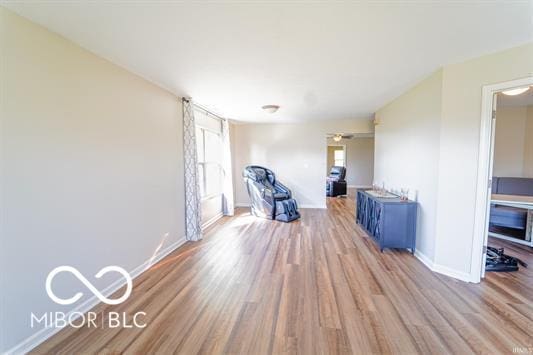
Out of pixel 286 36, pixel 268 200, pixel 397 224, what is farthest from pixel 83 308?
pixel 397 224

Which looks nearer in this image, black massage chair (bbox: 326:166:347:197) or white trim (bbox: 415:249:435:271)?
white trim (bbox: 415:249:435:271)

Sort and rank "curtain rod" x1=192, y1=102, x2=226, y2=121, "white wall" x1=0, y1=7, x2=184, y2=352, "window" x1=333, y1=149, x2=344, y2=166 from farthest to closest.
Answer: "window" x1=333, y1=149, x2=344, y2=166 < "curtain rod" x1=192, y1=102, x2=226, y2=121 < "white wall" x1=0, y1=7, x2=184, y2=352

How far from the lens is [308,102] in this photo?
4016mm

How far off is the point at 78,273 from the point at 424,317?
3.04 m

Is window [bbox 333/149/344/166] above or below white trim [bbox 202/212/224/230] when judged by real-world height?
above

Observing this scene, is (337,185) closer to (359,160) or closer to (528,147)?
(359,160)

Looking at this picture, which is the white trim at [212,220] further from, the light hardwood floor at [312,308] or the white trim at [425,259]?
the white trim at [425,259]

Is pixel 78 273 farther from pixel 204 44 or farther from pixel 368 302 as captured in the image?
pixel 368 302

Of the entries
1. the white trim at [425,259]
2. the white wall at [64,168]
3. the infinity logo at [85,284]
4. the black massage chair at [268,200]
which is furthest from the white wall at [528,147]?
the infinity logo at [85,284]

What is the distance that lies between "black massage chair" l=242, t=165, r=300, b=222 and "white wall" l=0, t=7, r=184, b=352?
8.82 ft

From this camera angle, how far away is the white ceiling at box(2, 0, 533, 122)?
1.54m

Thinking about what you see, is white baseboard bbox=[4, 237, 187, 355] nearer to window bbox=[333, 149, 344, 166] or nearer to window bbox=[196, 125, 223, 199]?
window bbox=[196, 125, 223, 199]

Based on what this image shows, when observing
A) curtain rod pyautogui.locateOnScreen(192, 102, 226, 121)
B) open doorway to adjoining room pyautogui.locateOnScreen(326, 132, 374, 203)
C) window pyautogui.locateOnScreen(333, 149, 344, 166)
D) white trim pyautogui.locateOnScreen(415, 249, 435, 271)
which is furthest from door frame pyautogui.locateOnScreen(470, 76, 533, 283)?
window pyautogui.locateOnScreen(333, 149, 344, 166)

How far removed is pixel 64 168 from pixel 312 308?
246 centimetres
